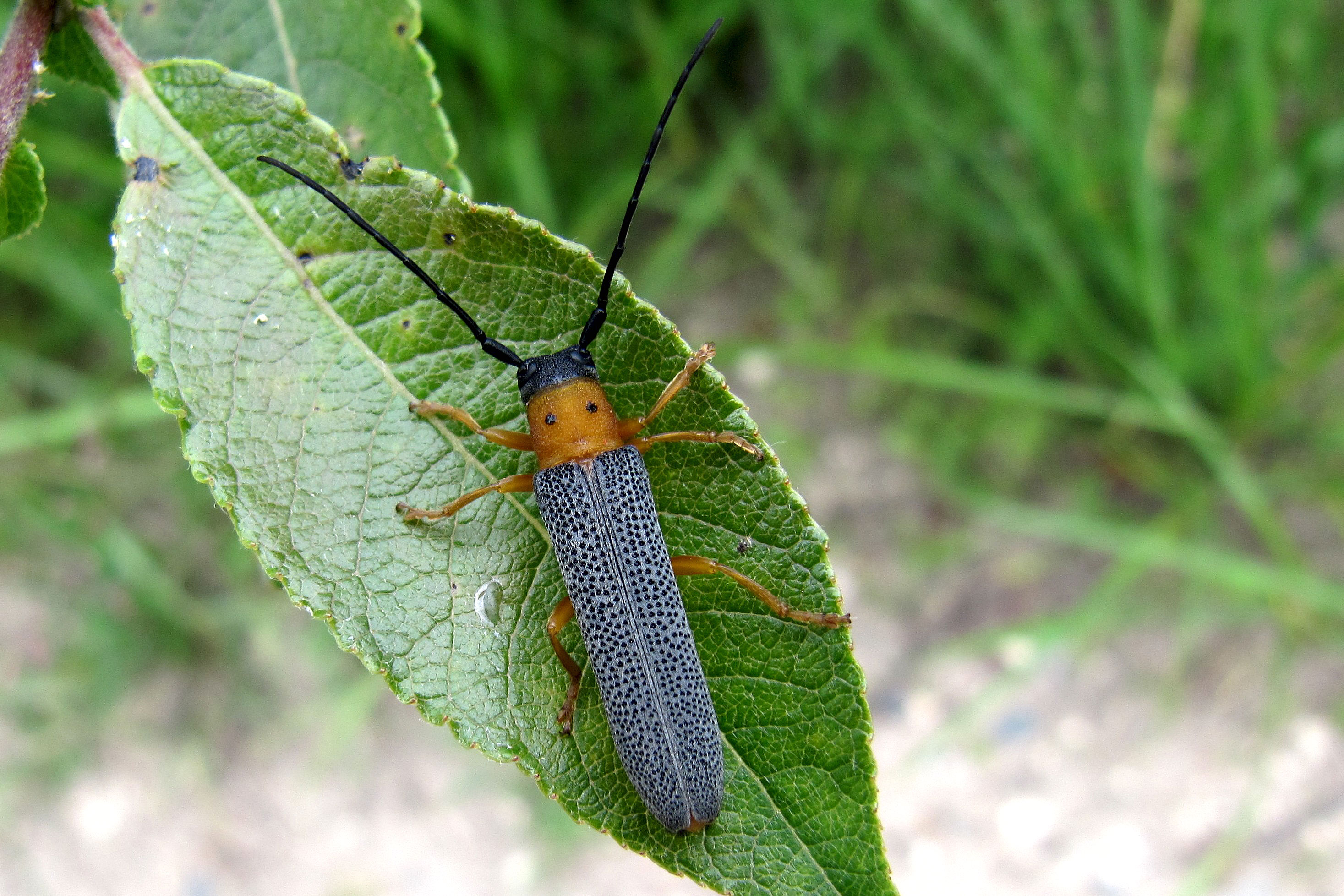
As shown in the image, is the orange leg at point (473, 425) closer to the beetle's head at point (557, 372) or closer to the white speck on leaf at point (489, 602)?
the beetle's head at point (557, 372)

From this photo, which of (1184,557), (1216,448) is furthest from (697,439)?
(1216,448)

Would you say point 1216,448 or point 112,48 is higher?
point 1216,448

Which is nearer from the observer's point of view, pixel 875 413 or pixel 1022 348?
pixel 1022 348

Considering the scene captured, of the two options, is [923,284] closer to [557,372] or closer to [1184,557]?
[1184,557]

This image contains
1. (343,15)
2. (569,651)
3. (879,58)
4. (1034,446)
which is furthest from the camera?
(1034,446)

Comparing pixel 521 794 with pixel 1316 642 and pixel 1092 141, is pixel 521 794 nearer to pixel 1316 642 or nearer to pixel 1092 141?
pixel 1316 642

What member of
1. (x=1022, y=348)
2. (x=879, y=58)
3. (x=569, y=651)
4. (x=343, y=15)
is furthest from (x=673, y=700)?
(x=879, y=58)

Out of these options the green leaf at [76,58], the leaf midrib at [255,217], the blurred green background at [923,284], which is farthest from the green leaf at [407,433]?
the blurred green background at [923,284]
